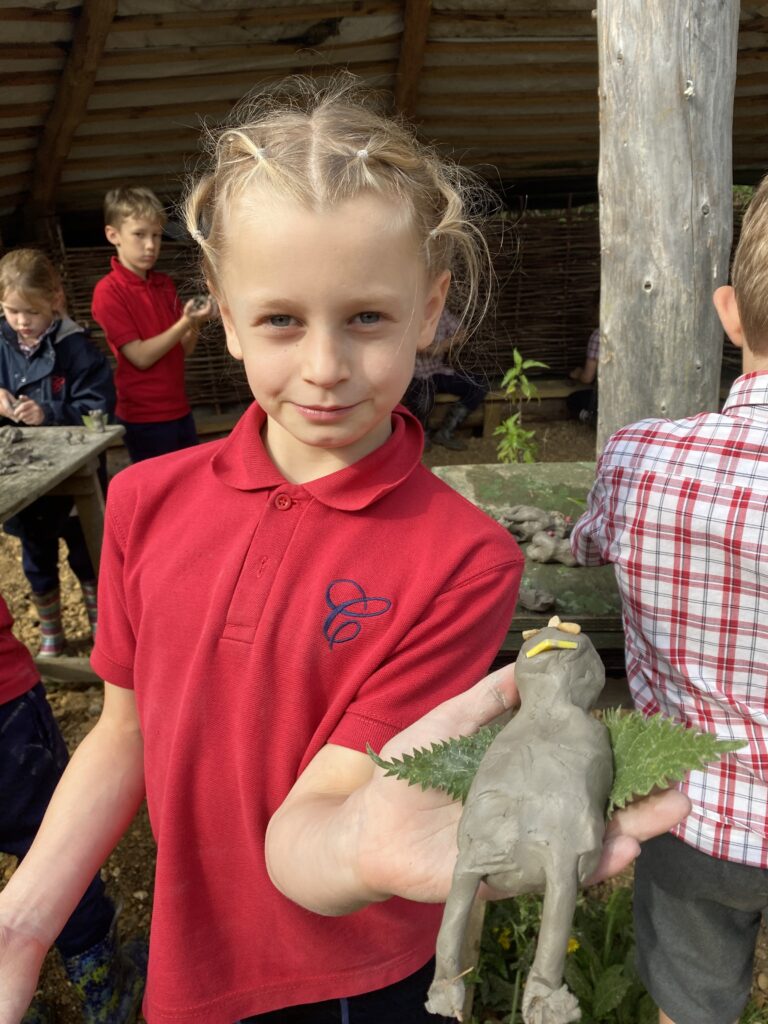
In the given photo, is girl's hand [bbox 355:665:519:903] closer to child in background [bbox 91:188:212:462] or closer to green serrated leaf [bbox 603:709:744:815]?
green serrated leaf [bbox 603:709:744:815]

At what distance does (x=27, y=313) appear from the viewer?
423 cm

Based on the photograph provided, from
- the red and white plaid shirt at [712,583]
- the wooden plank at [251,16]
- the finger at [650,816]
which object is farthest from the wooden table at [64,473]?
the wooden plank at [251,16]

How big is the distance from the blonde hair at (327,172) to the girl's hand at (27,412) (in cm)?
315

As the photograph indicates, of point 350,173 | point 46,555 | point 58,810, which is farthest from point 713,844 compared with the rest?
point 46,555

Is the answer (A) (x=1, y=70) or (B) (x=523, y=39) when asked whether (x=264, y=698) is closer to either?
(A) (x=1, y=70)

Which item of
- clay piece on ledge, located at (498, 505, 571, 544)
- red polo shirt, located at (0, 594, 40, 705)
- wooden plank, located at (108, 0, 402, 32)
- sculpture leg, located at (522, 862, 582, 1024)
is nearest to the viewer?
sculpture leg, located at (522, 862, 582, 1024)

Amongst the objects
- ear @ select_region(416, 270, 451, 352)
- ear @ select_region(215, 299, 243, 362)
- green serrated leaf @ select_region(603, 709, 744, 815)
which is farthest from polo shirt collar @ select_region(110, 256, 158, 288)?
green serrated leaf @ select_region(603, 709, 744, 815)

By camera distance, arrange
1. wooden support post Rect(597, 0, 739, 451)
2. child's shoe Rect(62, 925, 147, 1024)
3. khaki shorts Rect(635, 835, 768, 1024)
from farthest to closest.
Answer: wooden support post Rect(597, 0, 739, 451)
child's shoe Rect(62, 925, 147, 1024)
khaki shorts Rect(635, 835, 768, 1024)

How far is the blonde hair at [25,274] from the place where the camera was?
13.5ft

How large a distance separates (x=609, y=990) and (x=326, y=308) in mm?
2300

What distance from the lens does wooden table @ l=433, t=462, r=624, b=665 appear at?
2904 millimetres

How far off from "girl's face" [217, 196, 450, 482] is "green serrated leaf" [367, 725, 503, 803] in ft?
1.69

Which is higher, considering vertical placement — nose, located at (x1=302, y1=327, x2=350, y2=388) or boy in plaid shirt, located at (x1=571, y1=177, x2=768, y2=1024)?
nose, located at (x1=302, y1=327, x2=350, y2=388)

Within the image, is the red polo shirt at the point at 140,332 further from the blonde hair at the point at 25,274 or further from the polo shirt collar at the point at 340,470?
the polo shirt collar at the point at 340,470
